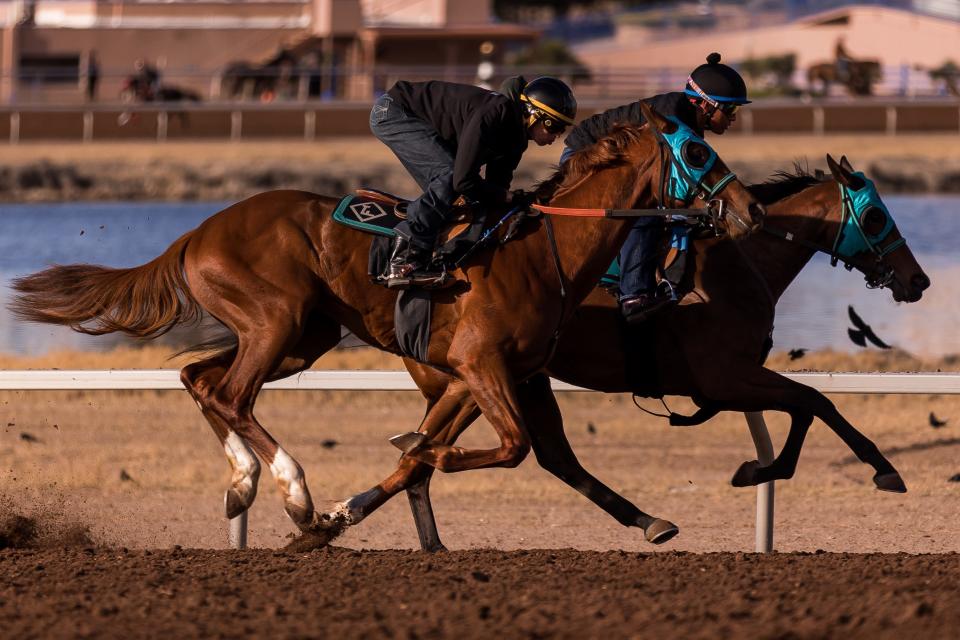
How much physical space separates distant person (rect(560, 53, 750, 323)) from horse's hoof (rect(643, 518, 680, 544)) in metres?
0.86

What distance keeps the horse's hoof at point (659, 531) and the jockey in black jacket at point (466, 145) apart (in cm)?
142

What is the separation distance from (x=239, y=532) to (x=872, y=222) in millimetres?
3158

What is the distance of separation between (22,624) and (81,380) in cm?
273

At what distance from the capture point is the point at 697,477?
954 centimetres

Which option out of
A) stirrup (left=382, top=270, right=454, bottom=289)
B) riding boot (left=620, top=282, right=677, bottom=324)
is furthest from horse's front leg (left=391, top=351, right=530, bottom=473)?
riding boot (left=620, top=282, right=677, bottom=324)

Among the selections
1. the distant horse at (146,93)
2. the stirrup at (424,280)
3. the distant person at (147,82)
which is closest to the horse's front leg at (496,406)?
the stirrup at (424,280)

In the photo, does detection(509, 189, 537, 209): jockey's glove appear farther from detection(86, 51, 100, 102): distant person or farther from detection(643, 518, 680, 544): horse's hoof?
detection(86, 51, 100, 102): distant person

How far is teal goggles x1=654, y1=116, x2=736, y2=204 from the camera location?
618 cm

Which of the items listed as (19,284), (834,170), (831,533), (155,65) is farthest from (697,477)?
(155,65)

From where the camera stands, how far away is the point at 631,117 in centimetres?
697

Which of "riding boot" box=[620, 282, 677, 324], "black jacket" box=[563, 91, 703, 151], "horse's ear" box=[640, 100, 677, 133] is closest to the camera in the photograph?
"horse's ear" box=[640, 100, 677, 133]

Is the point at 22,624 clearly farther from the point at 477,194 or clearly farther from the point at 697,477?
the point at 697,477

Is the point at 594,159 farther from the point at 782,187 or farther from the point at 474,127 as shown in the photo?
the point at 782,187

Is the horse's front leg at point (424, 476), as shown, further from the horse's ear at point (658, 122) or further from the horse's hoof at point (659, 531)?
the horse's ear at point (658, 122)
